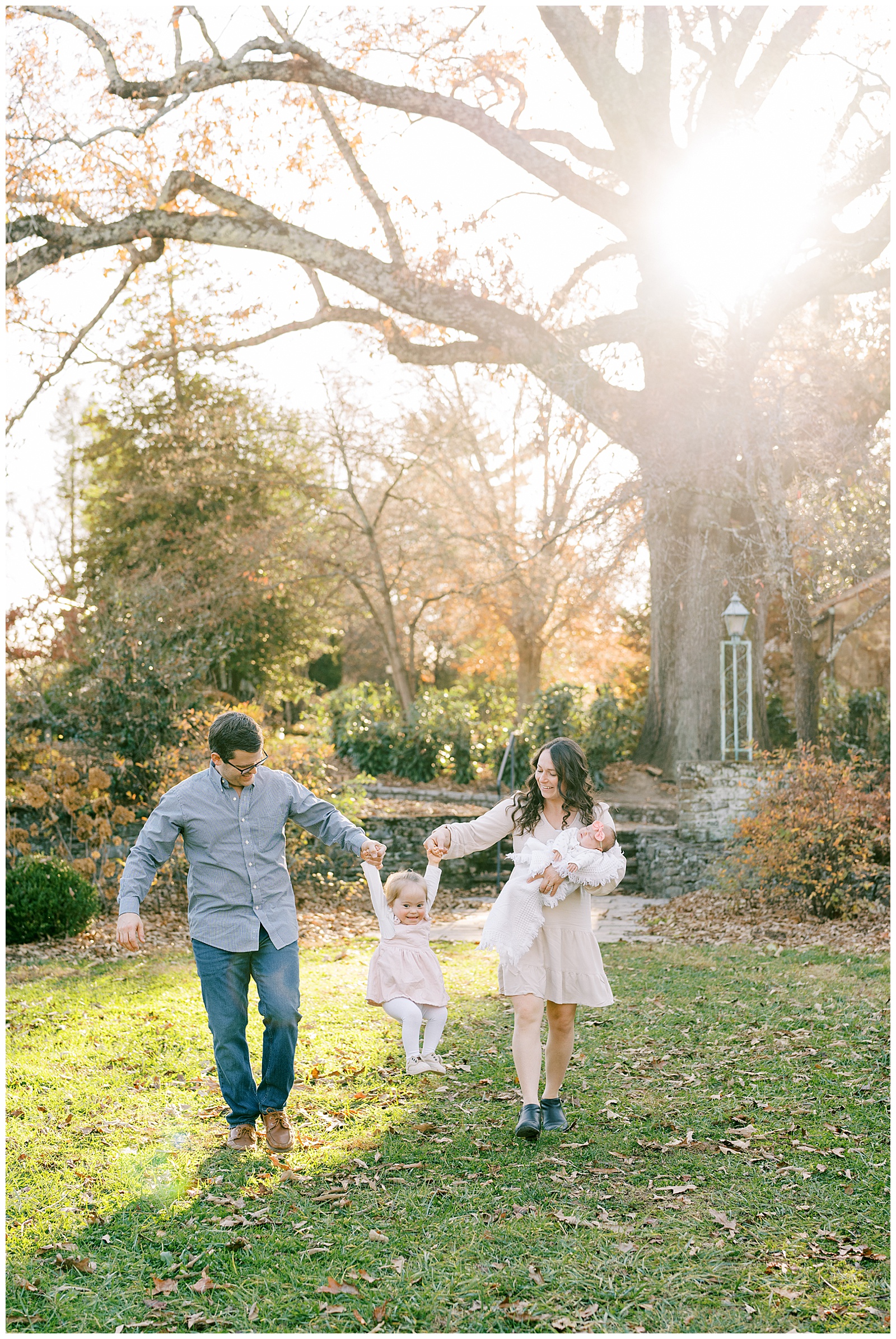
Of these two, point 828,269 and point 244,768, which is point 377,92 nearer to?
point 828,269

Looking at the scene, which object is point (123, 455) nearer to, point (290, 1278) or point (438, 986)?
point (438, 986)

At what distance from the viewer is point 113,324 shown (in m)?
17.6

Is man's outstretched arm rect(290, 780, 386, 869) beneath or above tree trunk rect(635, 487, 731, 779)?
beneath

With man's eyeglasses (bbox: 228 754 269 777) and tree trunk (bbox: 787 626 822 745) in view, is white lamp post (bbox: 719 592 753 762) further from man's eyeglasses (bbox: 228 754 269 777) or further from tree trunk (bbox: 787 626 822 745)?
man's eyeglasses (bbox: 228 754 269 777)

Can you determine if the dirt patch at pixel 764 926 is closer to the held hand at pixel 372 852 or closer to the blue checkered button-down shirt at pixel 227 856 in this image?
the held hand at pixel 372 852

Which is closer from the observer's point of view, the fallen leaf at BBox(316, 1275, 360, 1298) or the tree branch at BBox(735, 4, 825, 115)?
the fallen leaf at BBox(316, 1275, 360, 1298)

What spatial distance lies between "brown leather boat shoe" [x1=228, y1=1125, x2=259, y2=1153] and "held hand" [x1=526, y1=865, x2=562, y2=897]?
1570 mm

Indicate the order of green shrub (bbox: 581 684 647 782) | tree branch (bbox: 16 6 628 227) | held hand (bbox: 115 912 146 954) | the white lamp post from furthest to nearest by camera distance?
green shrub (bbox: 581 684 647 782)
the white lamp post
tree branch (bbox: 16 6 628 227)
held hand (bbox: 115 912 146 954)

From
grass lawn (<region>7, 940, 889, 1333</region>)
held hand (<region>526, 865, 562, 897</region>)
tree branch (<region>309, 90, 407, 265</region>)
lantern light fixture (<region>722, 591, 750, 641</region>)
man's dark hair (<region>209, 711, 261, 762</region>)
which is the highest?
tree branch (<region>309, 90, 407, 265</region>)

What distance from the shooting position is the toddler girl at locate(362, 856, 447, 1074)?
15.4 feet

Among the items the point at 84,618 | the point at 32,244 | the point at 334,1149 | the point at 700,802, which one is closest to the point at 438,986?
the point at 334,1149

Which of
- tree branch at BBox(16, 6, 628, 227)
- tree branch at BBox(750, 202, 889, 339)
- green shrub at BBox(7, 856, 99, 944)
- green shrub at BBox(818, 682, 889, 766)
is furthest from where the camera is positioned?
green shrub at BBox(818, 682, 889, 766)

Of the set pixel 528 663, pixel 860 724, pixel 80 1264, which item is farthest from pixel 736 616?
pixel 80 1264

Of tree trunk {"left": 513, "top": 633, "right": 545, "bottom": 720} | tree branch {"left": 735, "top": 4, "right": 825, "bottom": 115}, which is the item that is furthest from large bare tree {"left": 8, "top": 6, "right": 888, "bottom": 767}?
tree trunk {"left": 513, "top": 633, "right": 545, "bottom": 720}
